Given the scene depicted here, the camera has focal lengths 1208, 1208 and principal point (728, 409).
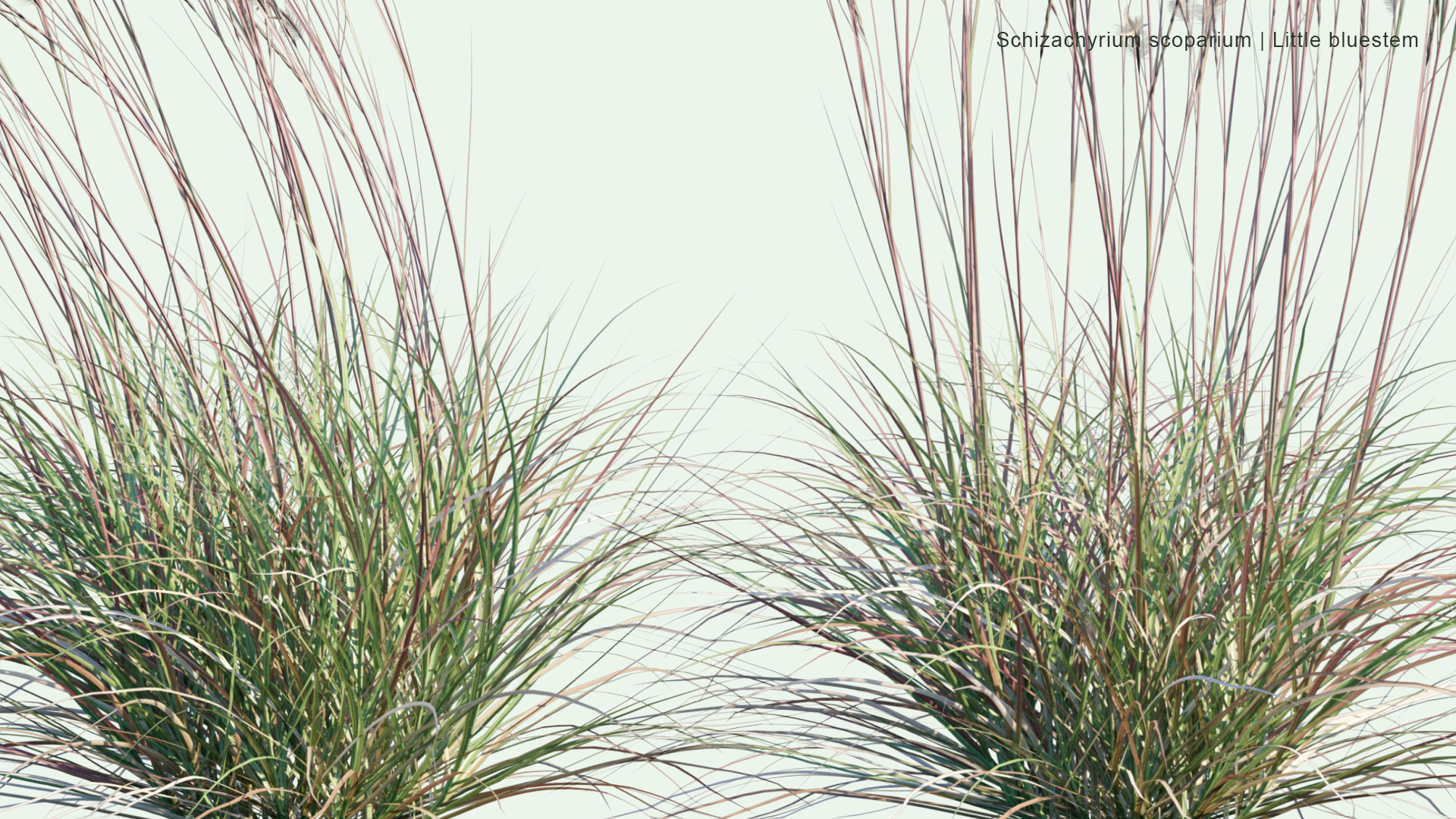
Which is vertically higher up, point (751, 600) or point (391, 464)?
point (391, 464)

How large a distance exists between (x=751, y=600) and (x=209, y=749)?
101 cm

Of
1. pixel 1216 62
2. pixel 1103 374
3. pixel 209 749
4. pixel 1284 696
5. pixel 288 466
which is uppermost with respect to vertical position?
pixel 1216 62

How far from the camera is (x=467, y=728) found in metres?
2.13

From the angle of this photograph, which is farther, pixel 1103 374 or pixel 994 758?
pixel 1103 374

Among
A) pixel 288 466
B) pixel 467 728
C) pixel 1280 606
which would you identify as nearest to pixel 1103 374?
pixel 1280 606

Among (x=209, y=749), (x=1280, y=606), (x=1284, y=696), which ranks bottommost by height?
(x=209, y=749)

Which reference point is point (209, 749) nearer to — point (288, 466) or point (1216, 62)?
point (288, 466)

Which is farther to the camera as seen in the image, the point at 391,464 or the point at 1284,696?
the point at 391,464

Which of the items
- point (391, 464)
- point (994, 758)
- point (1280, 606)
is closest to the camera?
point (1280, 606)

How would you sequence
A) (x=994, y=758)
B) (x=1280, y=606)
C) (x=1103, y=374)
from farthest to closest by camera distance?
(x=1103, y=374), (x=994, y=758), (x=1280, y=606)

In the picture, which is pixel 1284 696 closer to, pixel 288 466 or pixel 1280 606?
pixel 1280 606

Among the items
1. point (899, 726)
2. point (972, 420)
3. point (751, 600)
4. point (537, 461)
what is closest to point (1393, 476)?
point (972, 420)

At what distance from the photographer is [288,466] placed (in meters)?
2.21

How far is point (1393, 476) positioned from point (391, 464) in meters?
1.94
